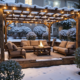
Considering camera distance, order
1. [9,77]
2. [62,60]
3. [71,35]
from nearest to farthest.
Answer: [9,77] → [62,60] → [71,35]

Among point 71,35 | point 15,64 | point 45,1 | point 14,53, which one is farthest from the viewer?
point 45,1

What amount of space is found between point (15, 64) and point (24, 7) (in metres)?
3.11

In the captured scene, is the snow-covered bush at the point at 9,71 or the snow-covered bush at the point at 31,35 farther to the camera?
the snow-covered bush at the point at 31,35

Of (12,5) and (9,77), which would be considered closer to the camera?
(9,77)

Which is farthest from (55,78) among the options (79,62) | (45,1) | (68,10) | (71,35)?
(45,1)

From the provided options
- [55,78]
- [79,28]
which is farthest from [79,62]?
[79,28]

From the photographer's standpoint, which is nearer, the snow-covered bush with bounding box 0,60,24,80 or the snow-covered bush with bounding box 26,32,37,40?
the snow-covered bush with bounding box 0,60,24,80

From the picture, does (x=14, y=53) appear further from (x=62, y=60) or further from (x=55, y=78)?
(x=55, y=78)

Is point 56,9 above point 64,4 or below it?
below

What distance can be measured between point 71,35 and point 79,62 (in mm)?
5604

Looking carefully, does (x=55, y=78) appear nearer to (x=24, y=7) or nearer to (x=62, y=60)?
(x=62, y=60)

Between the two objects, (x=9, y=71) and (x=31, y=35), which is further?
(x=31, y=35)

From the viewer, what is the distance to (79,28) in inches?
228

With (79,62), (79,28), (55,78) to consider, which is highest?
(79,28)
